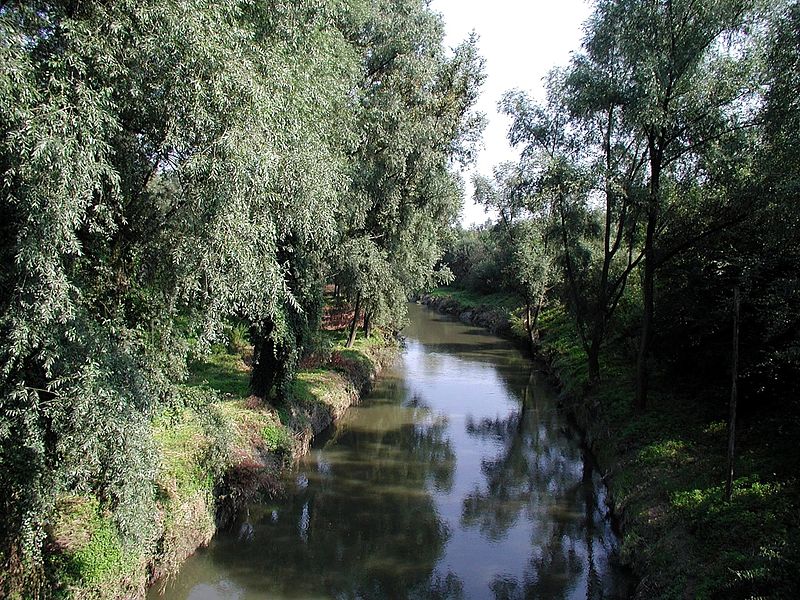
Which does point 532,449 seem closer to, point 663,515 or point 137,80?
point 663,515

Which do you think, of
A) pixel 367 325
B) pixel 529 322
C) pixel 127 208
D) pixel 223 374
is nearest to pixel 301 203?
pixel 127 208

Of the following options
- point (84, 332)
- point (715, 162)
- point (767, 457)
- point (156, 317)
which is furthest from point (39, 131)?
point (715, 162)

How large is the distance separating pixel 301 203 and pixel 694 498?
905cm

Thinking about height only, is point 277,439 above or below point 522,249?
below

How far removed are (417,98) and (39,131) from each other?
15.3m

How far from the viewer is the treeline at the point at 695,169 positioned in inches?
430

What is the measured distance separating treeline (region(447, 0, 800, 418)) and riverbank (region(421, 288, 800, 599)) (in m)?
0.99

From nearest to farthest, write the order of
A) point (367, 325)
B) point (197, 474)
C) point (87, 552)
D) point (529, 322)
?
1. point (87, 552)
2. point (197, 474)
3. point (367, 325)
4. point (529, 322)

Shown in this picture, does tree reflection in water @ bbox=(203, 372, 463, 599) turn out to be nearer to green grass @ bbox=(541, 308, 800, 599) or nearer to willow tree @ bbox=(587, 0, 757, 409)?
green grass @ bbox=(541, 308, 800, 599)

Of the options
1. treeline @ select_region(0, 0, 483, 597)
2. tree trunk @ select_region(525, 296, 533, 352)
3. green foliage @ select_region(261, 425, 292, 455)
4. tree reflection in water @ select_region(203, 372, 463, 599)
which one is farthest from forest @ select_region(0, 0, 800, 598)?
tree trunk @ select_region(525, 296, 533, 352)

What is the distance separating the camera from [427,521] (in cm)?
1241

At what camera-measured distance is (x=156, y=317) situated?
8.46 meters

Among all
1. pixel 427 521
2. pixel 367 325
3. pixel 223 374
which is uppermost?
pixel 367 325

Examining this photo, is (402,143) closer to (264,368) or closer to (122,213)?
(264,368)
